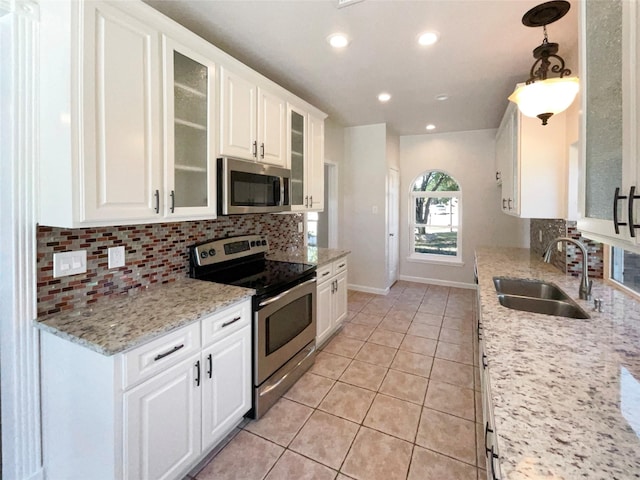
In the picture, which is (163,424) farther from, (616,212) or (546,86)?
(546,86)

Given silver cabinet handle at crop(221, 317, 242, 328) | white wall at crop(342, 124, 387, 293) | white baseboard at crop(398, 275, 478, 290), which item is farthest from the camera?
white baseboard at crop(398, 275, 478, 290)

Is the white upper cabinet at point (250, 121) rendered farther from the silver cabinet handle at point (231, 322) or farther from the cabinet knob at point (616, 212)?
the cabinet knob at point (616, 212)

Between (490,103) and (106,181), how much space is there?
3.95 metres

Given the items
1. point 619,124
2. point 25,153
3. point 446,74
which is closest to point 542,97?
point 619,124

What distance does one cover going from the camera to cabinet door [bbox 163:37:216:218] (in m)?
1.75

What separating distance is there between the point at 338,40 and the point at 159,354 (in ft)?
7.51

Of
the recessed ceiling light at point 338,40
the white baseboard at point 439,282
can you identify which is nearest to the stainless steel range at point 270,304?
the recessed ceiling light at point 338,40

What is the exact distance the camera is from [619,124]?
2.98ft

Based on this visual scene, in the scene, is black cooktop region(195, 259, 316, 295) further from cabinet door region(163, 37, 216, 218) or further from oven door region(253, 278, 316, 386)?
cabinet door region(163, 37, 216, 218)

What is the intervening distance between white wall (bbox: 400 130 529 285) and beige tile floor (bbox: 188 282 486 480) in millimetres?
2227

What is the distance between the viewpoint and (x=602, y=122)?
102 cm

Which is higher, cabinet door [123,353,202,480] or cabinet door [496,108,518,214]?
cabinet door [496,108,518,214]

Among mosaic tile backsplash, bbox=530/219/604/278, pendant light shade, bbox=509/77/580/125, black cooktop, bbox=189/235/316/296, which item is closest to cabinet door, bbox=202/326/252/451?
black cooktop, bbox=189/235/316/296

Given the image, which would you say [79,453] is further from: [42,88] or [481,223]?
[481,223]
